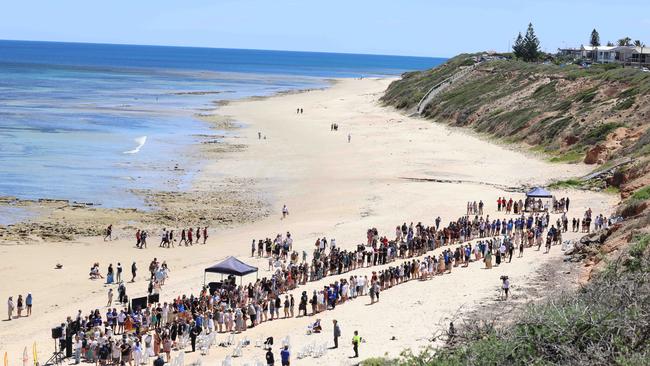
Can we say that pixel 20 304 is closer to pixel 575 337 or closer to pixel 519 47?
pixel 575 337

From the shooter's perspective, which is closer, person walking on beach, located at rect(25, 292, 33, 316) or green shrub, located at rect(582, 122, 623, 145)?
person walking on beach, located at rect(25, 292, 33, 316)

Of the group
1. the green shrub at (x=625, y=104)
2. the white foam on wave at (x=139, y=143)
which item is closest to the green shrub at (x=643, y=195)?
the green shrub at (x=625, y=104)

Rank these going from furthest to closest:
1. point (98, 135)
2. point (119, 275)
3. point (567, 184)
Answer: point (98, 135), point (567, 184), point (119, 275)

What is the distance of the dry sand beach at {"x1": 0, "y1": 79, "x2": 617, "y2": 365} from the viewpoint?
2156cm

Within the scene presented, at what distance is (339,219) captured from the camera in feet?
119

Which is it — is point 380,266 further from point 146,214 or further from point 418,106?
point 418,106

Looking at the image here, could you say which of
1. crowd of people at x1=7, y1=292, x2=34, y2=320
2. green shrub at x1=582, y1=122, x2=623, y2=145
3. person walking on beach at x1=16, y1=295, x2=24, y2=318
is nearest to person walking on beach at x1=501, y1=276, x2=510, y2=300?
crowd of people at x1=7, y1=292, x2=34, y2=320

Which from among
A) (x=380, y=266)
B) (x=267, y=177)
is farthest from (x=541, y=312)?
(x=267, y=177)

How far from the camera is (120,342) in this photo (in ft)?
65.3

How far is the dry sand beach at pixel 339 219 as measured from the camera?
2156cm

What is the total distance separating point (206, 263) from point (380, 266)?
6267 millimetres

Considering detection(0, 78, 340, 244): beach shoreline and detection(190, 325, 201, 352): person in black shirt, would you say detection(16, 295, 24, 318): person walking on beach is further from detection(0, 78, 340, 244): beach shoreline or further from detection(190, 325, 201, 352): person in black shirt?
detection(0, 78, 340, 244): beach shoreline

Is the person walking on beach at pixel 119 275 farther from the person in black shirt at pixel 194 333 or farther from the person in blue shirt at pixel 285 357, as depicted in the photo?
the person in blue shirt at pixel 285 357

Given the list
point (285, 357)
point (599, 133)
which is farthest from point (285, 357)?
point (599, 133)
